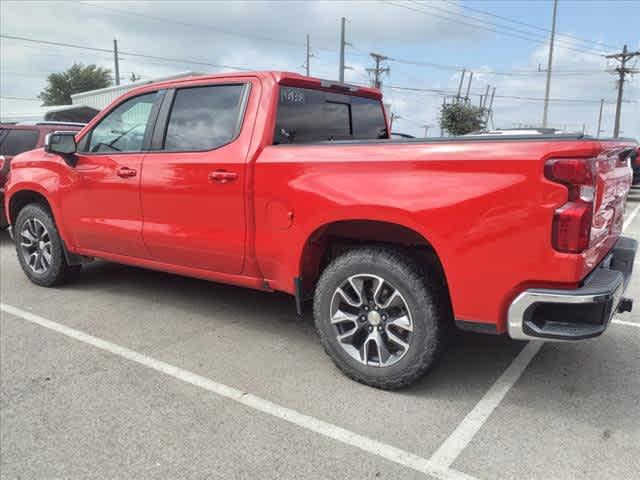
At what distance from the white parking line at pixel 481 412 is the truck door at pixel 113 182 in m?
2.78

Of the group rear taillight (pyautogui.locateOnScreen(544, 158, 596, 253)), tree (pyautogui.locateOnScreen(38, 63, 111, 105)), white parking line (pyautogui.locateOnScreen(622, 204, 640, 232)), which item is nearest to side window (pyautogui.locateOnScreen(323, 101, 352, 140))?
rear taillight (pyautogui.locateOnScreen(544, 158, 596, 253))

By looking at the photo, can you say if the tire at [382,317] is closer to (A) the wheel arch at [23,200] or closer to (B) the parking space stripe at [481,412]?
(B) the parking space stripe at [481,412]

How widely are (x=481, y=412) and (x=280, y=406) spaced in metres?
1.10

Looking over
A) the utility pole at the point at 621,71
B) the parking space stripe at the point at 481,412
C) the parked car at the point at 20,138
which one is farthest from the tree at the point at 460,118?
the parking space stripe at the point at 481,412

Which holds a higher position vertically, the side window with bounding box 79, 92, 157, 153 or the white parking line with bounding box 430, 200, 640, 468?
the side window with bounding box 79, 92, 157, 153

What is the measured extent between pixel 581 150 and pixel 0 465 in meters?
3.03

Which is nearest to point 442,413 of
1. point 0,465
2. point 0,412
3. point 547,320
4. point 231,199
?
point 547,320

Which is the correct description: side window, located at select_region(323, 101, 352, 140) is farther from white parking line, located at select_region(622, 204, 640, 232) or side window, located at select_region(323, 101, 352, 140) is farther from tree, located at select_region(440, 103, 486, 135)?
tree, located at select_region(440, 103, 486, 135)

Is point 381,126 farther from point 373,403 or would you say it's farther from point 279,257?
point 373,403

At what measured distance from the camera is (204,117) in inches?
150

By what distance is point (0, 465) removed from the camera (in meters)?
2.46

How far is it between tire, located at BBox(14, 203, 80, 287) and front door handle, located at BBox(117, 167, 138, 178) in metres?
1.26

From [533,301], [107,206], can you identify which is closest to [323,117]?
[107,206]

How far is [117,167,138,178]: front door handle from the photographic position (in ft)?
13.5
